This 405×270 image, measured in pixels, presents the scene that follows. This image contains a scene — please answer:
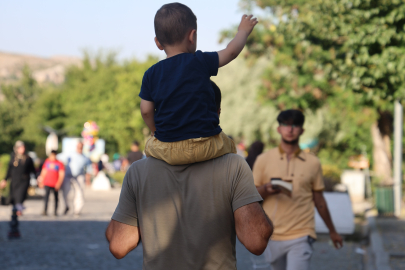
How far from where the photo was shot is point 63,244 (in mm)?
10984

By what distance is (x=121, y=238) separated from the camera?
245 centimetres

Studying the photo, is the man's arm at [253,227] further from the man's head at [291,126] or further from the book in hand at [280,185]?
the man's head at [291,126]

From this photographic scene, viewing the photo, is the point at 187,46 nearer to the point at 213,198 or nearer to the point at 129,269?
the point at 213,198

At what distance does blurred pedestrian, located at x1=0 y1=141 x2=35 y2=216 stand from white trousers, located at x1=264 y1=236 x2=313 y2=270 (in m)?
9.19

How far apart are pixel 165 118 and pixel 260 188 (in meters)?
2.63

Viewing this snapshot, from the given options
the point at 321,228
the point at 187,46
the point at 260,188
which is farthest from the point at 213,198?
the point at 321,228

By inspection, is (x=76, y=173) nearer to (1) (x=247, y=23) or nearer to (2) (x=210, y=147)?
(1) (x=247, y=23)

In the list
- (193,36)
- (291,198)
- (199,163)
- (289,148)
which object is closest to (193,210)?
(199,163)

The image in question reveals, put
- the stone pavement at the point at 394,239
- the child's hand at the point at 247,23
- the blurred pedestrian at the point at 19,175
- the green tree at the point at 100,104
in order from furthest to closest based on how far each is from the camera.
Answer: the green tree at the point at 100,104 → the blurred pedestrian at the point at 19,175 → the stone pavement at the point at 394,239 → the child's hand at the point at 247,23

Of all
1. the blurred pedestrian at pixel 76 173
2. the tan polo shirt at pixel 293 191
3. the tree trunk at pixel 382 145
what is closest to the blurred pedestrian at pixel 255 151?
the tan polo shirt at pixel 293 191

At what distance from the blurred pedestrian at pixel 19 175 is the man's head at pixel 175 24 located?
11.3 m

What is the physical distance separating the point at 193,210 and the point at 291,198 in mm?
2843

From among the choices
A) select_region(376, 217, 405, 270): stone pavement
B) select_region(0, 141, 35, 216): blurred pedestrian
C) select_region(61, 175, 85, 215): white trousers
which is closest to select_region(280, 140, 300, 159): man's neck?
select_region(376, 217, 405, 270): stone pavement

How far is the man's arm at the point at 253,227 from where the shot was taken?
7.52 ft
